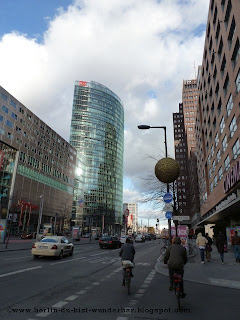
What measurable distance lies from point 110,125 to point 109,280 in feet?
460

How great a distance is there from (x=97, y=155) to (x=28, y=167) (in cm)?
6792

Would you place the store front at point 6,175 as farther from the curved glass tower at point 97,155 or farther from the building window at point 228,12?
the curved glass tower at point 97,155

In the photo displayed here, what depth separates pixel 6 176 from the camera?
60.9m

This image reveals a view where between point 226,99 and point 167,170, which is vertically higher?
point 226,99

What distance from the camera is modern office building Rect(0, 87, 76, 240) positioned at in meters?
59.8

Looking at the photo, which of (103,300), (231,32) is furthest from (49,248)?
(231,32)

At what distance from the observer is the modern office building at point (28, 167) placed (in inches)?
2354

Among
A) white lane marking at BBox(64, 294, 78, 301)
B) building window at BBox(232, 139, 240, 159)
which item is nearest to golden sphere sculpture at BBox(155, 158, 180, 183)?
white lane marking at BBox(64, 294, 78, 301)

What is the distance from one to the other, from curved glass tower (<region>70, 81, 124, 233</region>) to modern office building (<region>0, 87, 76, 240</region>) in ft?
107

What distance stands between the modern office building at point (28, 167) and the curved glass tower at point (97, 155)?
107 feet

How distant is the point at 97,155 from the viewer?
5320 inches

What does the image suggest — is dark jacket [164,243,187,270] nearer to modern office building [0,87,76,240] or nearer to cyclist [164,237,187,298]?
cyclist [164,237,187,298]

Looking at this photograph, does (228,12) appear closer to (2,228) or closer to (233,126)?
(233,126)

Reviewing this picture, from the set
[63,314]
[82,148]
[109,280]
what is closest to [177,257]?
[63,314]
